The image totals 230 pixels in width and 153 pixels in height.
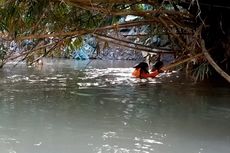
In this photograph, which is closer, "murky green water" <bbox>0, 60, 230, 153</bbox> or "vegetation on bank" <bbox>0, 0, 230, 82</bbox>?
"murky green water" <bbox>0, 60, 230, 153</bbox>

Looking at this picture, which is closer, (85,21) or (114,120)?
(114,120)

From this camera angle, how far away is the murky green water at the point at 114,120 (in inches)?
130

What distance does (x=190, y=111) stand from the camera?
483cm

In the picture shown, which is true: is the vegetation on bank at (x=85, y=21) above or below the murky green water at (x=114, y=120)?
above

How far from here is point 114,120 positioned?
427 centimetres

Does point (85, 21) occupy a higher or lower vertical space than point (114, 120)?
higher

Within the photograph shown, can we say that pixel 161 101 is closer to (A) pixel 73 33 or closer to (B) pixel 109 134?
(A) pixel 73 33

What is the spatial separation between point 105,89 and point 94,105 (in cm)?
180

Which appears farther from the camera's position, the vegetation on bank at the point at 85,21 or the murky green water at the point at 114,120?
the vegetation on bank at the point at 85,21

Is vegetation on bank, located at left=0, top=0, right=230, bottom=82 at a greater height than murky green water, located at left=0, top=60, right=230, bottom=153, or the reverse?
vegetation on bank, located at left=0, top=0, right=230, bottom=82

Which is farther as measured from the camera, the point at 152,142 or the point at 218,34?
the point at 218,34

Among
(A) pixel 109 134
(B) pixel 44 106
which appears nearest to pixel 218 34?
(B) pixel 44 106

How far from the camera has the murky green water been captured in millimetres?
3312

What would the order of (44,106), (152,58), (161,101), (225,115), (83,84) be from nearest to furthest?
(225,115), (44,106), (161,101), (83,84), (152,58)
